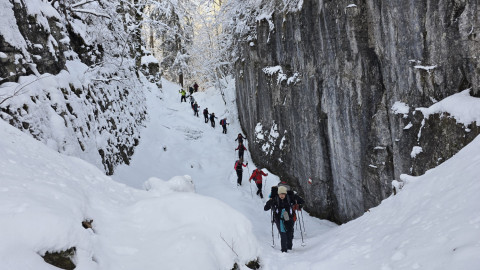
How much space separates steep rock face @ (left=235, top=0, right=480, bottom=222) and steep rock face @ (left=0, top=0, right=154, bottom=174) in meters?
6.55

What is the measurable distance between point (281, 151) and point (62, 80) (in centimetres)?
908

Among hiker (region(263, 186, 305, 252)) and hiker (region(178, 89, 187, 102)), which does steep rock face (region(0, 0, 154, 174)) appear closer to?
hiker (region(263, 186, 305, 252))

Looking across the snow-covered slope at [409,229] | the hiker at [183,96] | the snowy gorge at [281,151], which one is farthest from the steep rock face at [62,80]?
the hiker at [183,96]

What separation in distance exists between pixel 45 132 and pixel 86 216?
3.60 m

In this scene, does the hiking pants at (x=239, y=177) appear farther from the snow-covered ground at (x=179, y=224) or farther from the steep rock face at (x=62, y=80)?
the snow-covered ground at (x=179, y=224)

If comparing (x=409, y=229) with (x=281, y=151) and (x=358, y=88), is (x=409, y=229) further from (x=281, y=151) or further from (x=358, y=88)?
(x=281, y=151)

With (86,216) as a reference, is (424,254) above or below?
below

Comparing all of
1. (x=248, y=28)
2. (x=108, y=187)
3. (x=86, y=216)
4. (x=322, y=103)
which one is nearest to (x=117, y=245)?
(x=86, y=216)

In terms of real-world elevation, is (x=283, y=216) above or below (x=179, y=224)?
below

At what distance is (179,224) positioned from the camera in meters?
5.05

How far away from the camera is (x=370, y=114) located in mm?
8695

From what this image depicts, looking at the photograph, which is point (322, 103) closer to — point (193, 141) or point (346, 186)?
point (346, 186)

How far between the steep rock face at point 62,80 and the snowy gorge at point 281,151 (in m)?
0.05

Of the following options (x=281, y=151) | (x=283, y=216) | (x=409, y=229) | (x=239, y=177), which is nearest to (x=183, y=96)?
(x=239, y=177)
